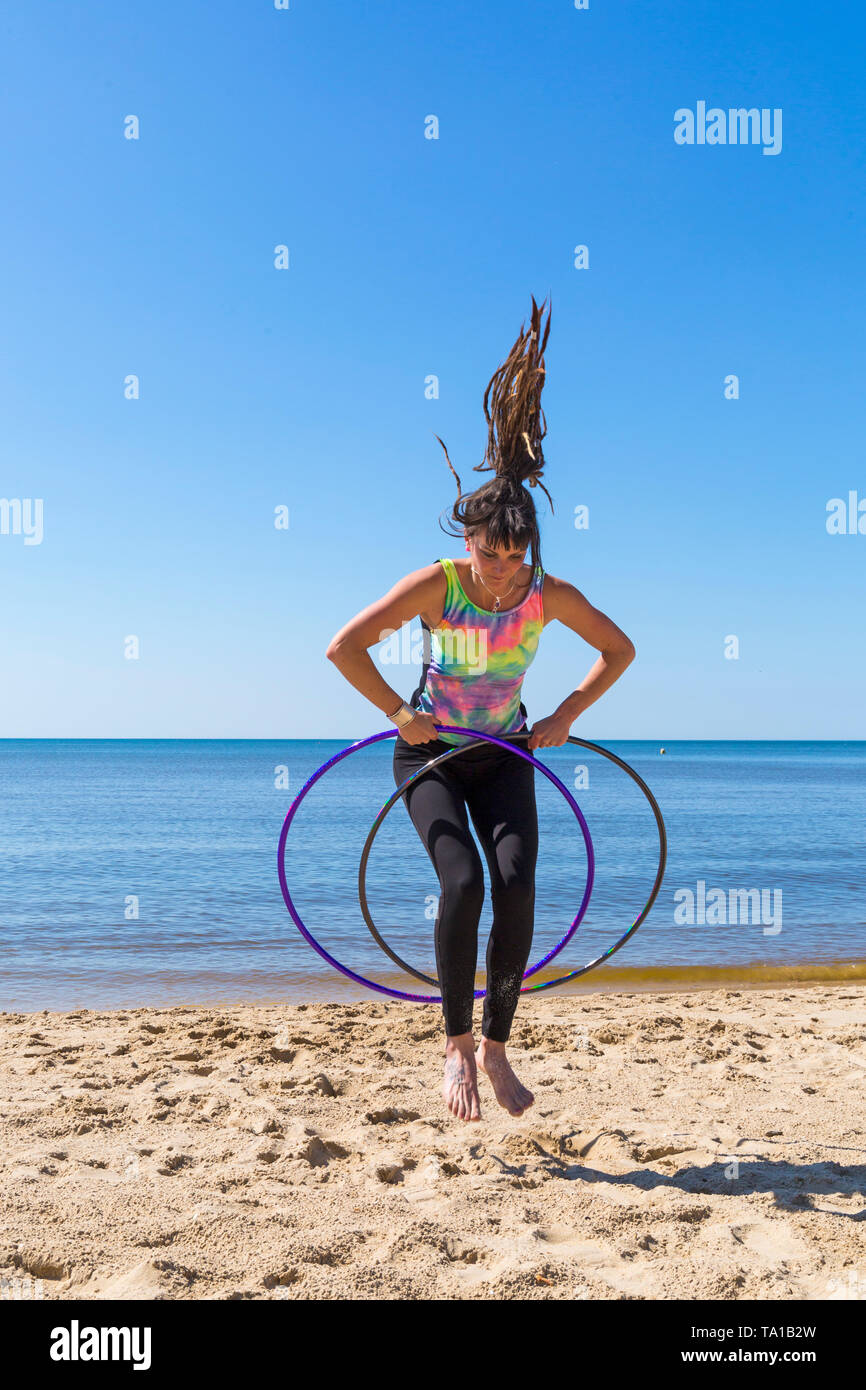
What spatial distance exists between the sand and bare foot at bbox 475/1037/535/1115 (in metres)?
0.22

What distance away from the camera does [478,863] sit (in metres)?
3.79

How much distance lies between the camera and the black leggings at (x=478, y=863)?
3.74m

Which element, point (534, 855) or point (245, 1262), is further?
point (534, 855)

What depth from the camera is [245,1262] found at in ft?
9.75

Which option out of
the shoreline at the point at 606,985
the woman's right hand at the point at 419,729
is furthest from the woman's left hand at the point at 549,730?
the shoreline at the point at 606,985

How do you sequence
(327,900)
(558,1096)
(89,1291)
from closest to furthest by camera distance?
(89,1291) < (558,1096) < (327,900)

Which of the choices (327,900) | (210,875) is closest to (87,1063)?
(327,900)

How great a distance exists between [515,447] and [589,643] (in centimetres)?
90

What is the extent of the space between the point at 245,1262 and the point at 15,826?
64.2 ft

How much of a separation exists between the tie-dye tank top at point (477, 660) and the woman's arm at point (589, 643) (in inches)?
4.6

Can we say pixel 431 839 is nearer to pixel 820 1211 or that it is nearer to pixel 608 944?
pixel 820 1211

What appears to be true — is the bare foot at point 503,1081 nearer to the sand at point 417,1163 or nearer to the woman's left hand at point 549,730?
the sand at point 417,1163

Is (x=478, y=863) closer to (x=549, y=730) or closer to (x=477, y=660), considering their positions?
(x=549, y=730)

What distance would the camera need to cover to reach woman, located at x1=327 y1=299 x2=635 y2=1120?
380 centimetres
